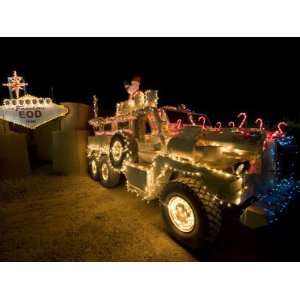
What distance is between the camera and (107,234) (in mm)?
4285

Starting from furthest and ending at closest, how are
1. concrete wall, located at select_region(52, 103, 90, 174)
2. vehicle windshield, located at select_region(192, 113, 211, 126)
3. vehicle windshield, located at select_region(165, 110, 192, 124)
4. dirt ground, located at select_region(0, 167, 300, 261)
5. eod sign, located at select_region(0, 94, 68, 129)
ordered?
1. eod sign, located at select_region(0, 94, 68, 129)
2. concrete wall, located at select_region(52, 103, 90, 174)
3. vehicle windshield, located at select_region(192, 113, 211, 126)
4. vehicle windshield, located at select_region(165, 110, 192, 124)
5. dirt ground, located at select_region(0, 167, 300, 261)

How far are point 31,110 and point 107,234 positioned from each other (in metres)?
8.05

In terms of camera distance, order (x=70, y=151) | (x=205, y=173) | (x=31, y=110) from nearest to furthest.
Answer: (x=205, y=173) < (x=70, y=151) < (x=31, y=110)

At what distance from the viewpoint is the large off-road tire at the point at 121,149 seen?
5449 millimetres

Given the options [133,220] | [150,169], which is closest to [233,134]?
[150,169]

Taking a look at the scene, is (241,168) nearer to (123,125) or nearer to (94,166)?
→ (123,125)

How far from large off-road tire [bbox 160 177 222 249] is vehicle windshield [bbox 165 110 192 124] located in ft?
8.08

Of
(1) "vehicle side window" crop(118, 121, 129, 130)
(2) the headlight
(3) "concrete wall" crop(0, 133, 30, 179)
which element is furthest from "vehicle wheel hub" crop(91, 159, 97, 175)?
(2) the headlight

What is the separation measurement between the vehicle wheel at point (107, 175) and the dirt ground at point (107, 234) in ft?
2.67

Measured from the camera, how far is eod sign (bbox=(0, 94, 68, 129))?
32.0 feet

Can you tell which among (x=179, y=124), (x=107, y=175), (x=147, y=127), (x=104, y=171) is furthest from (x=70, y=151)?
(x=179, y=124)

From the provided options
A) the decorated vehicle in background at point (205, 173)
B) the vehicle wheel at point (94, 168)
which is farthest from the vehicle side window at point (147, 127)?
the vehicle wheel at point (94, 168)

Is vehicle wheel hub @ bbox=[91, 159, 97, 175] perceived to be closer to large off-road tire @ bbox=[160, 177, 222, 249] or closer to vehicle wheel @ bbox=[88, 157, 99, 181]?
vehicle wheel @ bbox=[88, 157, 99, 181]

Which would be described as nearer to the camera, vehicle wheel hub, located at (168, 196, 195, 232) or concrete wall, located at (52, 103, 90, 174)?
vehicle wheel hub, located at (168, 196, 195, 232)
